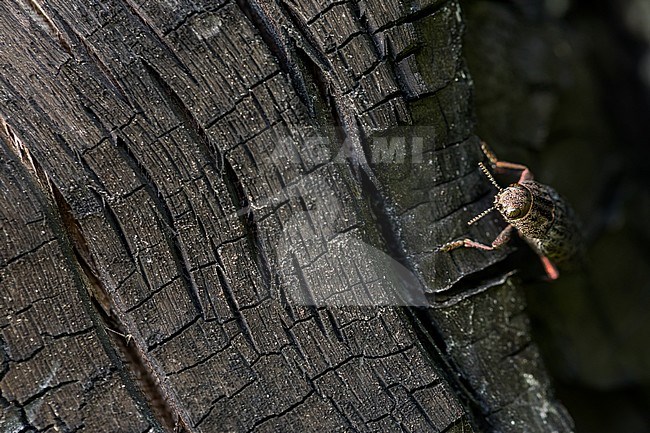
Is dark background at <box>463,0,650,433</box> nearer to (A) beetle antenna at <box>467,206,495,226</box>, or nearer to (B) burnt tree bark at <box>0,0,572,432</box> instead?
(A) beetle antenna at <box>467,206,495,226</box>

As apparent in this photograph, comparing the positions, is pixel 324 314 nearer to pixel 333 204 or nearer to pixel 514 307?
pixel 333 204

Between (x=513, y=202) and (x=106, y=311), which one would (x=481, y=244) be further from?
(x=106, y=311)

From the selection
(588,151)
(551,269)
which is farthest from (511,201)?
(588,151)

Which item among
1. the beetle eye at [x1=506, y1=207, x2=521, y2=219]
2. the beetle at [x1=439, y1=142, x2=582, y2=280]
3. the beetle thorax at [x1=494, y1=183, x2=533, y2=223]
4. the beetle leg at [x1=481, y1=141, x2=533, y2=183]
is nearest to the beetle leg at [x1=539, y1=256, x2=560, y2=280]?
the beetle at [x1=439, y1=142, x2=582, y2=280]

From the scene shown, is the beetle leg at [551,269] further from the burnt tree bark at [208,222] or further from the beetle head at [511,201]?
the burnt tree bark at [208,222]

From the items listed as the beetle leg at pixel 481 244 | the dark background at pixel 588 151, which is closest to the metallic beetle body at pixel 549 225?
the beetle leg at pixel 481 244
